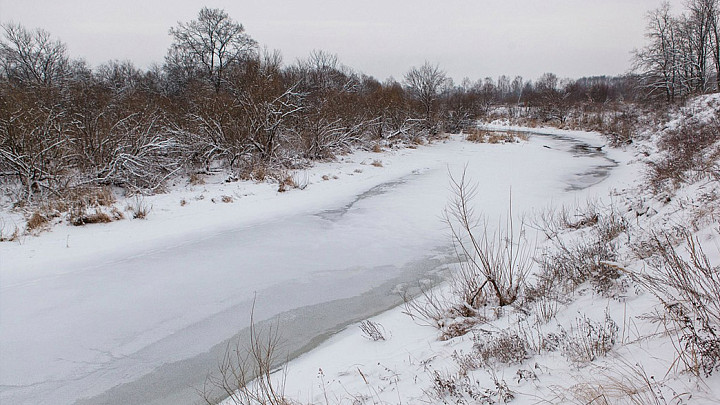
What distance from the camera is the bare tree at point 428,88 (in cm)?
2637

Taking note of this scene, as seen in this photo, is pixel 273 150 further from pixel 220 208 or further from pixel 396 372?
pixel 396 372

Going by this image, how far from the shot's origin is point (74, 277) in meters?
5.38

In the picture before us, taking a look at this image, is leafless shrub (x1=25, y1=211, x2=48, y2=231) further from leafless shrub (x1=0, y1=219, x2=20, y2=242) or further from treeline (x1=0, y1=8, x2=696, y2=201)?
treeline (x1=0, y1=8, x2=696, y2=201)

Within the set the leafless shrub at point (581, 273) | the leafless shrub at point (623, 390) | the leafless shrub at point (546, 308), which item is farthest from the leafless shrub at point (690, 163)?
the leafless shrub at point (623, 390)

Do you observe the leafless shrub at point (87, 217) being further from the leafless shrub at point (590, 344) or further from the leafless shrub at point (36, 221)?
the leafless shrub at point (590, 344)

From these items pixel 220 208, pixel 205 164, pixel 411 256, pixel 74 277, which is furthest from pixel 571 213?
pixel 205 164

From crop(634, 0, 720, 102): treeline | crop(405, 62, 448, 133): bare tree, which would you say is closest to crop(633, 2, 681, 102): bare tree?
crop(634, 0, 720, 102): treeline

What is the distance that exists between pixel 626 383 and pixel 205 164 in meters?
13.3

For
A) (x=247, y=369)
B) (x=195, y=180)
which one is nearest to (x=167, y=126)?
(x=195, y=180)

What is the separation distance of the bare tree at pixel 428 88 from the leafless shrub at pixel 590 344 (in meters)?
24.6

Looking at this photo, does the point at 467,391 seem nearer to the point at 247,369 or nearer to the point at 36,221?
the point at 247,369

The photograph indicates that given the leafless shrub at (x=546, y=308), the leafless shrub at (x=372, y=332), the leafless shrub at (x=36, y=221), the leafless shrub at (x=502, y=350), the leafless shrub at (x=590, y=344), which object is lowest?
the leafless shrub at (x=372, y=332)

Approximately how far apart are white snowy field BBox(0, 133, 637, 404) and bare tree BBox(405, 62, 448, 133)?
15.9m

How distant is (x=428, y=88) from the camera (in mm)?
27109
